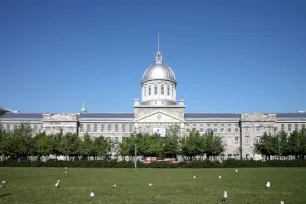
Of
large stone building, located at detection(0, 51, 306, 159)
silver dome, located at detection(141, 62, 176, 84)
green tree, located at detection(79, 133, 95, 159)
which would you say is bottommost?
green tree, located at detection(79, 133, 95, 159)

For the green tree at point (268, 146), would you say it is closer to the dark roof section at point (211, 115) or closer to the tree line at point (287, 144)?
the tree line at point (287, 144)

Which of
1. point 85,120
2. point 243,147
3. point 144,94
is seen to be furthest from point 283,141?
point 85,120

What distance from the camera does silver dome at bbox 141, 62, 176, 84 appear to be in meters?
81.6

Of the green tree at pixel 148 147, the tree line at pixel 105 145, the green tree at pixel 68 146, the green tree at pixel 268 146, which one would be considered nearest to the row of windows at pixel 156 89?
the tree line at pixel 105 145

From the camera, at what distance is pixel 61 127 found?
7806cm

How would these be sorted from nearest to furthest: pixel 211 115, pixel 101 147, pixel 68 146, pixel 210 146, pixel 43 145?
pixel 43 145, pixel 68 146, pixel 210 146, pixel 101 147, pixel 211 115

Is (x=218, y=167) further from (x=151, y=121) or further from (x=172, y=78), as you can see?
(x=172, y=78)

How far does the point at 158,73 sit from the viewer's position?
8194 centimetres

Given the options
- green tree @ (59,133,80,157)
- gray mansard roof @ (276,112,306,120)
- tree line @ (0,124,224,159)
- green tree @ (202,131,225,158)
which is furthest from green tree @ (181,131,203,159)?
gray mansard roof @ (276,112,306,120)

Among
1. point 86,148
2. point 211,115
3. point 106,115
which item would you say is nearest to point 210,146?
point 86,148

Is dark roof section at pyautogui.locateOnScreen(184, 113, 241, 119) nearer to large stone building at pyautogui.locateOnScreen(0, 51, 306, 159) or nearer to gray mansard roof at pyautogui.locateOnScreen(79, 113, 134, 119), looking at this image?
large stone building at pyautogui.locateOnScreen(0, 51, 306, 159)

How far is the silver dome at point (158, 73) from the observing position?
268 ft

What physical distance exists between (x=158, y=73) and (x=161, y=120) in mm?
11514

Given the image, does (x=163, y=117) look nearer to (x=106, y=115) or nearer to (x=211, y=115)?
(x=211, y=115)
